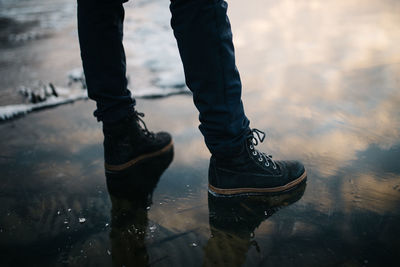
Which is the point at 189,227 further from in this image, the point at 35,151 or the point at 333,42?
the point at 333,42

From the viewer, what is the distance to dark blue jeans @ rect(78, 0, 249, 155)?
85cm

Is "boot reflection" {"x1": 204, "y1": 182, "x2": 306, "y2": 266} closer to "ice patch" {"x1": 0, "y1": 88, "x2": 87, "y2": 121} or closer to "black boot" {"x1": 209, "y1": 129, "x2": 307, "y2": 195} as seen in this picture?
"black boot" {"x1": 209, "y1": 129, "x2": 307, "y2": 195}

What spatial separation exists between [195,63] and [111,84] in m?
0.43

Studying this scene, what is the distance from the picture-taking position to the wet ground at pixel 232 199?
88 cm

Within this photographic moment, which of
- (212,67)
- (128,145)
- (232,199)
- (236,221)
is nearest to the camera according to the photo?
(212,67)

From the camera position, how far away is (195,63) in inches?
35.2

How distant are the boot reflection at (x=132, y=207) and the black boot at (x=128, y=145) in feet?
0.12

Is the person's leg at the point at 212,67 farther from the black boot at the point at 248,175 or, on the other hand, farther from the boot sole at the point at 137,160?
the boot sole at the point at 137,160

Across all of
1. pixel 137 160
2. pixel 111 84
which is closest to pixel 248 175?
pixel 137 160

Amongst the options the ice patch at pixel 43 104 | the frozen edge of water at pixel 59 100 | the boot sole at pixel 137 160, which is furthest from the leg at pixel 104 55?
the ice patch at pixel 43 104

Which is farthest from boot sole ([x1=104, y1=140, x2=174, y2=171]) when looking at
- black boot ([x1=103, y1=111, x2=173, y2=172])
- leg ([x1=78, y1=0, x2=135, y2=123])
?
leg ([x1=78, y1=0, x2=135, y2=123])

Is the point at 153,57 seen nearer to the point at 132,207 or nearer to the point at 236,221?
the point at 132,207

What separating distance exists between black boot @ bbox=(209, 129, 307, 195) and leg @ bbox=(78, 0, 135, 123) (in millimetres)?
485

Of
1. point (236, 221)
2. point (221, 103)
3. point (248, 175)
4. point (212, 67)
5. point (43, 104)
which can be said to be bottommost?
point (236, 221)
